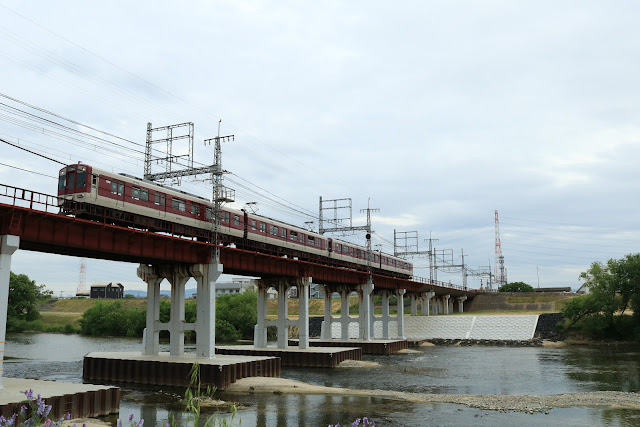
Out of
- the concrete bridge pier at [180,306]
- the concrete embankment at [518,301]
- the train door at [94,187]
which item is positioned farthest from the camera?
the concrete embankment at [518,301]

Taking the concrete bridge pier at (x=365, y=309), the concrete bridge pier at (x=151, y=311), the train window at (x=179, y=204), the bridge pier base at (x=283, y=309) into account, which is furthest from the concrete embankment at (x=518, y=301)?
the train window at (x=179, y=204)

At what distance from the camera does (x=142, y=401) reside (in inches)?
1227

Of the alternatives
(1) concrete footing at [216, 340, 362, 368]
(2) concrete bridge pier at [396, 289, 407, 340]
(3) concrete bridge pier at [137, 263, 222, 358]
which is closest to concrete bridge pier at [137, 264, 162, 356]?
(3) concrete bridge pier at [137, 263, 222, 358]

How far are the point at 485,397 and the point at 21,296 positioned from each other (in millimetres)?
98201

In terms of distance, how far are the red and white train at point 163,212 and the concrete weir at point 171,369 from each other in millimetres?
9300

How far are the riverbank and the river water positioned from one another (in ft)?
3.56

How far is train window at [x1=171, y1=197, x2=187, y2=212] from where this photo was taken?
4120 centimetres

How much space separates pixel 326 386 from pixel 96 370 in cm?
1702

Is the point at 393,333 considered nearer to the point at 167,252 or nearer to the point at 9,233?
the point at 167,252

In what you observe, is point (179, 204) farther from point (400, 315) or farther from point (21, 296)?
point (21, 296)

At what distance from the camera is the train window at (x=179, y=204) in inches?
1622

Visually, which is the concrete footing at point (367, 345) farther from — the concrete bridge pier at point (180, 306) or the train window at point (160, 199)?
the train window at point (160, 199)

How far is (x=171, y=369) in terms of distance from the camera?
37188 mm

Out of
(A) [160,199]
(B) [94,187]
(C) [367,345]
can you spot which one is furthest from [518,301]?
(B) [94,187]
